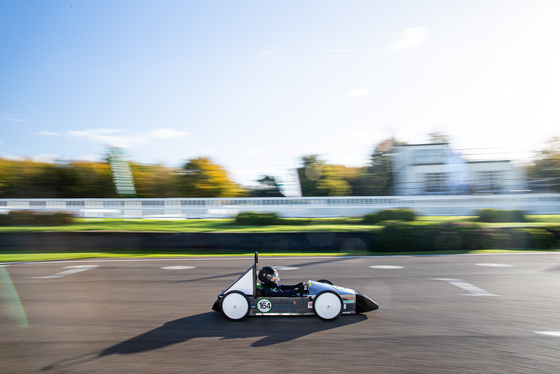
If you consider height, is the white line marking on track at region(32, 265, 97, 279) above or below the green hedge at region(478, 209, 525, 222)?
below

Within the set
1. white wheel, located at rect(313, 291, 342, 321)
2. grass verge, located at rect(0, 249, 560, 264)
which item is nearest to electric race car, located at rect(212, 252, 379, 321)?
→ white wheel, located at rect(313, 291, 342, 321)

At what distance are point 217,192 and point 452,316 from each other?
17.3m

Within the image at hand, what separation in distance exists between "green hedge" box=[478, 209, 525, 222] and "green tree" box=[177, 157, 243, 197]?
12.9 metres

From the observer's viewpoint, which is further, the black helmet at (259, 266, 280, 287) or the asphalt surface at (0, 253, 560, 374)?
the black helmet at (259, 266, 280, 287)

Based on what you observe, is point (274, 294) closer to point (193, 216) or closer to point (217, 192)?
point (193, 216)

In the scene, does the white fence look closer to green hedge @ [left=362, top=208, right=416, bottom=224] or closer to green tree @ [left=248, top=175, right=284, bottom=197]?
green hedge @ [left=362, top=208, right=416, bottom=224]

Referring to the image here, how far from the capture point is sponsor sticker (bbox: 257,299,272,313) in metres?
4.46

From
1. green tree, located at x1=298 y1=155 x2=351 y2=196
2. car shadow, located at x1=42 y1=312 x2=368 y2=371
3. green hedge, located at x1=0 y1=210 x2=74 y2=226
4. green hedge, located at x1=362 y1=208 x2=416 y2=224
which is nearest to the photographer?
car shadow, located at x1=42 y1=312 x2=368 y2=371

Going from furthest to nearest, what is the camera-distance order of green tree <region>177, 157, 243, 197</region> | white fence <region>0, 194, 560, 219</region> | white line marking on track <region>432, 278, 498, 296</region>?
green tree <region>177, 157, 243, 197</region> < white fence <region>0, 194, 560, 219</region> < white line marking on track <region>432, 278, 498, 296</region>

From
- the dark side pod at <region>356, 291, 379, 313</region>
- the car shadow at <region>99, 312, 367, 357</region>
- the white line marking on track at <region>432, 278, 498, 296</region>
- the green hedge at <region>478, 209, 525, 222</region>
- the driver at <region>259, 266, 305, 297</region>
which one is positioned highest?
the green hedge at <region>478, 209, 525, 222</region>

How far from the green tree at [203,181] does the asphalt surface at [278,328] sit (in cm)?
1314

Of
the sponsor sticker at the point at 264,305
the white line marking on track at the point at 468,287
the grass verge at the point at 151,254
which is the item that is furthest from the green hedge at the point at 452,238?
the sponsor sticker at the point at 264,305

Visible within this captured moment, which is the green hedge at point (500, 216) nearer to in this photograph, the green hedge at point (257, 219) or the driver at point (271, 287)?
the green hedge at point (257, 219)

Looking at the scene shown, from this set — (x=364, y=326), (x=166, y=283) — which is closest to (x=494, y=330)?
(x=364, y=326)
